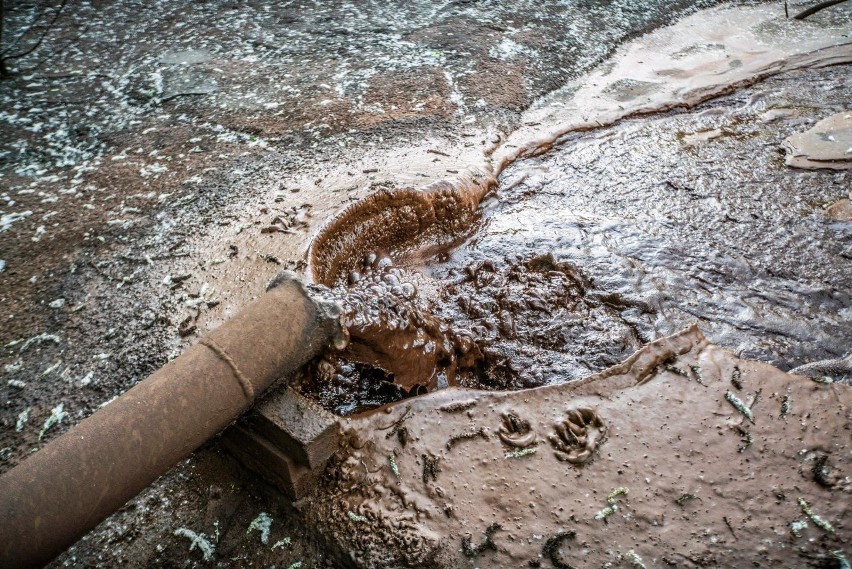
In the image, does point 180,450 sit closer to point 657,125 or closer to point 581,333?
point 581,333

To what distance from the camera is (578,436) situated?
7.02 ft

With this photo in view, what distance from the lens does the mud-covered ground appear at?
2.27 metres

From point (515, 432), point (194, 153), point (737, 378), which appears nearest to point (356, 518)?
point (515, 432)

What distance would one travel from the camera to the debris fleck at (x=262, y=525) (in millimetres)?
1973

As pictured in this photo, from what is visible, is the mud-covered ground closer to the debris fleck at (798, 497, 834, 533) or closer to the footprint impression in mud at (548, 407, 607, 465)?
the footprint impression in mud at (548, 407, 607, 465)

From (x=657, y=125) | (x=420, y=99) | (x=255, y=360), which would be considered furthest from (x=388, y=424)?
(x=657, y=125)

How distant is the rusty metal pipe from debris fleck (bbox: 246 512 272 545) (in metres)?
0.40

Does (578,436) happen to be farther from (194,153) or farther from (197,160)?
(194,153)

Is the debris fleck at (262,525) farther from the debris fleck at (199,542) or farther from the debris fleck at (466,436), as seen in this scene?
the debris fleck at (466,436)

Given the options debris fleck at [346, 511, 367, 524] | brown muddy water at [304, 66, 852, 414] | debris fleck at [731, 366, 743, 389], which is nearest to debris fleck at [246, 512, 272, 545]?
debris fleck at [346, 511, 367, 524]

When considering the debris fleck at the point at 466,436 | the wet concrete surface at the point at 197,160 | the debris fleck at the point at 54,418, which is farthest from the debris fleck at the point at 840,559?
the debris fleck at the point at 54,418

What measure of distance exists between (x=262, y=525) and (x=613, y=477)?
1.29 meters

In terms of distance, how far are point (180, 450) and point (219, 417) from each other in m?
0.15

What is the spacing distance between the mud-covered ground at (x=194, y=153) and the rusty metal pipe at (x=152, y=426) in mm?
448
